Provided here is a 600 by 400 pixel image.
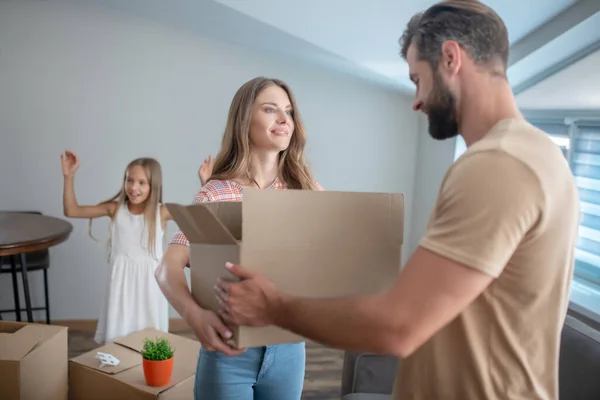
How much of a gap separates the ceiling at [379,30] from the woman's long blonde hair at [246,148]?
955 millimetres

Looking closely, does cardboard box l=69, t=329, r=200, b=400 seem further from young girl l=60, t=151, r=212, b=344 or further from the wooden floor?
the wooden floor

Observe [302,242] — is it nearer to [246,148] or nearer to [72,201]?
[246,148]

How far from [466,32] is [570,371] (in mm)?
1091

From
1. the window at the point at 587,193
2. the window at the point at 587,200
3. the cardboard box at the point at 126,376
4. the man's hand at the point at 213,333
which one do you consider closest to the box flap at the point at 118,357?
the cardboard box at the point at 126,376

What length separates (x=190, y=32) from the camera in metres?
3.40

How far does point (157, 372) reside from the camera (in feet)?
6.46

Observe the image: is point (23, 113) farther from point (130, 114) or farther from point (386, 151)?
point (386, 151)

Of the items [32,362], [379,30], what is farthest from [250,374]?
[379,30]

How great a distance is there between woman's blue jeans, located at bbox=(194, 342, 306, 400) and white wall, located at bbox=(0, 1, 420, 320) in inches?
90.2

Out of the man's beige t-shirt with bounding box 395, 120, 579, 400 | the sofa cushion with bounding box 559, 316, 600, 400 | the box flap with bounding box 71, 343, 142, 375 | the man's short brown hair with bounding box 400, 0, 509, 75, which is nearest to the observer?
the man's beige t-shirt with bounding box 395, 120, 579, 400

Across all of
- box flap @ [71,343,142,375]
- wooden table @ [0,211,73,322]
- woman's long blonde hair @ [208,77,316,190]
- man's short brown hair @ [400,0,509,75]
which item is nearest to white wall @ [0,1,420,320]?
wooden table @ [0,211,73,322]

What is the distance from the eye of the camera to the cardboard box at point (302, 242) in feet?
3.15

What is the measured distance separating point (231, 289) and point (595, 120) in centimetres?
218

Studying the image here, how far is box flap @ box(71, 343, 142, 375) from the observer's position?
2.08m
